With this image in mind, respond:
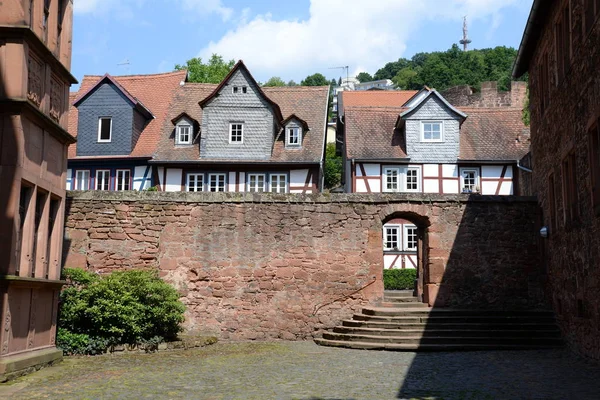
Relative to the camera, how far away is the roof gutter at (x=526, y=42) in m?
14.4

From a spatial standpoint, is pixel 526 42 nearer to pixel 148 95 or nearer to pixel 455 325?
pixel 455 325

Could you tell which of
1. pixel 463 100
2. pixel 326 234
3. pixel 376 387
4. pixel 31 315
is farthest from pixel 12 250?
pixel 463 100

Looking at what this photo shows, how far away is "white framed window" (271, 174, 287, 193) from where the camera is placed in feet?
94.5

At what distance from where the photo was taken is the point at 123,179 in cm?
2947

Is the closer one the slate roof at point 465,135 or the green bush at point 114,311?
the green bush at point 114,311

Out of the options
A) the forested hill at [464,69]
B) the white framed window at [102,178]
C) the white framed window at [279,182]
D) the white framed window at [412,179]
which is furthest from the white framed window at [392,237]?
the forested hill at [464,69]

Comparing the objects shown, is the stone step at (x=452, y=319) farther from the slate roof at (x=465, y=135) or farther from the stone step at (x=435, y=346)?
the slate roof at (x=465, y=135)

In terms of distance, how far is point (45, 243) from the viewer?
1166cm

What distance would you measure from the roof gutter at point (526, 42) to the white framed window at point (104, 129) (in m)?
17.9

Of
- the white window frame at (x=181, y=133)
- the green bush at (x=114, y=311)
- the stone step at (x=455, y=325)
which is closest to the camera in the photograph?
the green bush at (x=114, y=311)

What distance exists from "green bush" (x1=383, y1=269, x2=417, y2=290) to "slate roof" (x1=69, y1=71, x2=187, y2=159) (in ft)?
36.3

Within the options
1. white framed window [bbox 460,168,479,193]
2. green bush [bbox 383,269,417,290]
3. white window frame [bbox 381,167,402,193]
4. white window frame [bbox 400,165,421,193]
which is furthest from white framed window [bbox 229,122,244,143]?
white framed window [bbox 460,168,479,193]

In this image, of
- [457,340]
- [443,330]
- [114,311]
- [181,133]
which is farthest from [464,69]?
[114,311]

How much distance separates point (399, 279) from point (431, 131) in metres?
6.60
